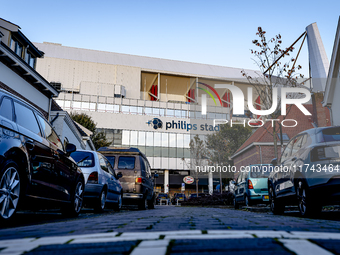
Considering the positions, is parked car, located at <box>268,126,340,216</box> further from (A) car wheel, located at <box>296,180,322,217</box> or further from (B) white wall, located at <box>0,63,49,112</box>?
(B) white wall, located at <box>0,63,49,112</box>

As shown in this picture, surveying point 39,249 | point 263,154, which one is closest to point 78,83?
point 263,154

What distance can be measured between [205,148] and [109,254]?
49.5m

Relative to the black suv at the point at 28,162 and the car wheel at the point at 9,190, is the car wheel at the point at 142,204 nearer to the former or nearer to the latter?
the black suv at the point at 28,162

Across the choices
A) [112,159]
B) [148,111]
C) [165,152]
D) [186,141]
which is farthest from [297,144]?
[148,111]

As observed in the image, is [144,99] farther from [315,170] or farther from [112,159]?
[315,170]

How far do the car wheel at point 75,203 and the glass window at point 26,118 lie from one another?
77.4 inches

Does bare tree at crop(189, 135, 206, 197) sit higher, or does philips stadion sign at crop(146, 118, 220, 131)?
philips stadion sign at crop(146, 118, 220, 131)

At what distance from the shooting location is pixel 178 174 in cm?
6091

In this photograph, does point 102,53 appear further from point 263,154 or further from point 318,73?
point 318,73

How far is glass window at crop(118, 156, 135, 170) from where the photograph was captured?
1251 centimetres

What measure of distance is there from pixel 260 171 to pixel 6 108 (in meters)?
10.9

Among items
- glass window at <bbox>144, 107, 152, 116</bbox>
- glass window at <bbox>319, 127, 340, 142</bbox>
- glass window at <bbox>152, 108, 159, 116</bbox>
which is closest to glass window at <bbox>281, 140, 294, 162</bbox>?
glass window at <bbox>319, 127, 340, 142</bbox>

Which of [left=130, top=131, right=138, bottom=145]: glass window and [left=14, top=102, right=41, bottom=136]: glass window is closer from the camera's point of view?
[left=14, top=102, right=41, bottom=136]: glass window

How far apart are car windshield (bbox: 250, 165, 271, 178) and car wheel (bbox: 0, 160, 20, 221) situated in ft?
34.3
